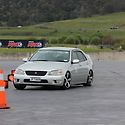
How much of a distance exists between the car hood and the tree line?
149 m

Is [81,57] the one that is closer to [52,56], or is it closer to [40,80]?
[52,56]

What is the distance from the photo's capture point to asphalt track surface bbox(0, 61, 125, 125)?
13.5 metres

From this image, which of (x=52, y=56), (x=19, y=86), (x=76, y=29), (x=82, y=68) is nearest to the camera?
(x=19, y=86)

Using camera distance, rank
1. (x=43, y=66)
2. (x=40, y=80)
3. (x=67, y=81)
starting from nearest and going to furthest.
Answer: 1. (x=40, y=80)
2. (x=43, y=66)
3. (x=67, y=81)

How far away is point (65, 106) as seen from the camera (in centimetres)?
1636

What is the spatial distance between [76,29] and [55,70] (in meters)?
130

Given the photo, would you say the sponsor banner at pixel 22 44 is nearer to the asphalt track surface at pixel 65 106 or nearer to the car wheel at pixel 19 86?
the asphalt track surface at pixel 65 106

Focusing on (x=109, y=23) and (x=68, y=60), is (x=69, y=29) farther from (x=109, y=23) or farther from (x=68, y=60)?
(x=68, y=60)

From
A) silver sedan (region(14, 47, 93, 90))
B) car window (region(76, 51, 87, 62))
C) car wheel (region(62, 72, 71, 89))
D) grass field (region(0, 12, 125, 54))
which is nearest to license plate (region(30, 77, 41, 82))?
silver sedan (region(14, 47, 93, 90))

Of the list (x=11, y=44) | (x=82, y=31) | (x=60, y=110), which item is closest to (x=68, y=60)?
(x=60, y=110)

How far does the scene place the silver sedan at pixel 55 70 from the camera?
21766 millimetres

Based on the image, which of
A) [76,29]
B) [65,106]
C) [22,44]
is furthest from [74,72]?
[76,29]

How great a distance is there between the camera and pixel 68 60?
2325cm

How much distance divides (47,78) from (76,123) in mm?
8768
